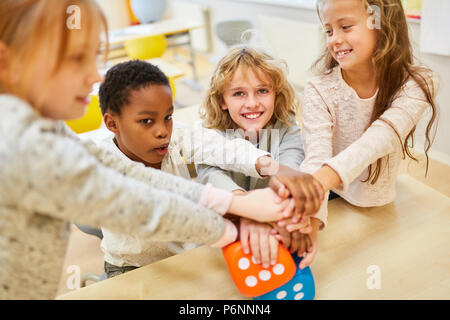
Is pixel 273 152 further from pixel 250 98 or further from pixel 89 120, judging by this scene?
pixel 89 120

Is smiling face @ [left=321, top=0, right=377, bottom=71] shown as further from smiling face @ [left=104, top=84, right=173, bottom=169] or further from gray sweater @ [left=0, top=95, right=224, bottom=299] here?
gray sweater @ [left=0, top=95, right=224, bottom=299]

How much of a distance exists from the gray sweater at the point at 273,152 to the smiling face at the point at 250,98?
0.15 ft

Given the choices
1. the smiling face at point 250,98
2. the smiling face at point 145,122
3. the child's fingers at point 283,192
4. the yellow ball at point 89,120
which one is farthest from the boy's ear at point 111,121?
the yellow ball at point 89,120

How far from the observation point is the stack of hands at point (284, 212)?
2.53 feet

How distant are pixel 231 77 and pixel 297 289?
27.9 inches

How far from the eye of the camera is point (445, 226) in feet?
2.98

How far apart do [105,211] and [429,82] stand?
0.89m

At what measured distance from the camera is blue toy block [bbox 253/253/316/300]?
2.44ft

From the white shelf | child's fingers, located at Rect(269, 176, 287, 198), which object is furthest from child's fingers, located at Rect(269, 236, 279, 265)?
the white shelf

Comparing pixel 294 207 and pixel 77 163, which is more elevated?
pixel 77 163

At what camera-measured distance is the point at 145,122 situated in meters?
1.00

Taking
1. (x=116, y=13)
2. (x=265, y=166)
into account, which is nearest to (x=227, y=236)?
(x=265, y=166)

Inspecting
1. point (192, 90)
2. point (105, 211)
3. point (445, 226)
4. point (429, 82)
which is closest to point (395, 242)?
point (445, 226)
